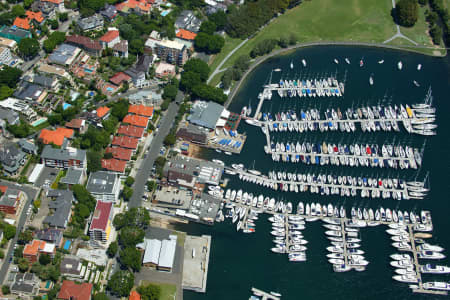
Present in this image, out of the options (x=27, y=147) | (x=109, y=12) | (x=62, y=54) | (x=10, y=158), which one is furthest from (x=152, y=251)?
(x=109, y=12)

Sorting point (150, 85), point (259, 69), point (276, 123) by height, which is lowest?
point (276, 123)

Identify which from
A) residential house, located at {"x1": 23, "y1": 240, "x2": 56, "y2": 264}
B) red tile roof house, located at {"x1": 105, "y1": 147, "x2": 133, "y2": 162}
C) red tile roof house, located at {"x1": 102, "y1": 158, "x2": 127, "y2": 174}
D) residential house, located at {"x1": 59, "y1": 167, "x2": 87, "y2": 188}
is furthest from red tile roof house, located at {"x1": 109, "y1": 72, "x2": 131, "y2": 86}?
residential house, located at {"x1": 23, "y1": 240, "x2": 56, "y2": 264}

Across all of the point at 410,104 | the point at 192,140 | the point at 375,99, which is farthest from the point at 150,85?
the point at 410,104

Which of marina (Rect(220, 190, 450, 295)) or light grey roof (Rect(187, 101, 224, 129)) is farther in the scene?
light grey roof (Rect(187, 101, 224, 129))

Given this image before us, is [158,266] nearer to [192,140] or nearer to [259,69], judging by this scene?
[192,140]

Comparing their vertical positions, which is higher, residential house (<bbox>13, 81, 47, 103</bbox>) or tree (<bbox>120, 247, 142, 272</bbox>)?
residential house (<bbox>13, 81, 47, 103</bbox>)

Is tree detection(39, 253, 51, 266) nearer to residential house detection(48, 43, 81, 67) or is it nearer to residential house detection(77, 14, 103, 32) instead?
residential house detection(48, 43, 81, 67)

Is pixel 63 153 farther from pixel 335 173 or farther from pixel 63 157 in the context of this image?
pixel 335 173
